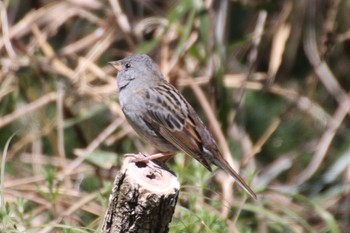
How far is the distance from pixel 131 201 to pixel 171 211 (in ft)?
0.44

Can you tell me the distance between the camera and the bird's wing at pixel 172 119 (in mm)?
4082

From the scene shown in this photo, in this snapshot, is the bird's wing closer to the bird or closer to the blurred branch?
the bird

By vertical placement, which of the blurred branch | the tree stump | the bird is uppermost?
the blurred branch

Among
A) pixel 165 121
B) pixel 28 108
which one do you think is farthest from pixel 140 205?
pixel 28 108

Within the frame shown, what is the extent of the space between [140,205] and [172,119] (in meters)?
1.22

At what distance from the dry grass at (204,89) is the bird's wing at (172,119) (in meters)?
0.85

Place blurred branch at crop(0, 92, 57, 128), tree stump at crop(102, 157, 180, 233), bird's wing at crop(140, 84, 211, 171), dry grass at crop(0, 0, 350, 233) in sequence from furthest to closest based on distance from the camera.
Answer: blurred branch at crop(0, 92, 57, 128)
dry grass at crop(0, 0, 350, 233)
bird's wing at crop(140, 84, 211, 171)
tree stump at crop(102, 157, 180, 233)

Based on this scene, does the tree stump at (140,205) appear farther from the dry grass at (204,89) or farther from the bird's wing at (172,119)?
the dry grass at (204,89)

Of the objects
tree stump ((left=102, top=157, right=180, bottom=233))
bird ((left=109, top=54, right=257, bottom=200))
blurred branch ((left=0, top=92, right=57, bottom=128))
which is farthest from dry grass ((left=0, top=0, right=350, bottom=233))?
tree stump ((left=102, top=157, right=180, bottom=233))

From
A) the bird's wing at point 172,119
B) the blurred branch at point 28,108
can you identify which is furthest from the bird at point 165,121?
the blurred branch at point 28,108

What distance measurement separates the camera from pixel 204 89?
556 centimetres

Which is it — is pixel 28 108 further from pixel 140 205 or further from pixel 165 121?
pixel 140 205

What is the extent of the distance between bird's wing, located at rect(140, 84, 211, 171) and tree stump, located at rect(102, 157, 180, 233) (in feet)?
3.01

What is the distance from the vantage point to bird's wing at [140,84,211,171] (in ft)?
13.4
